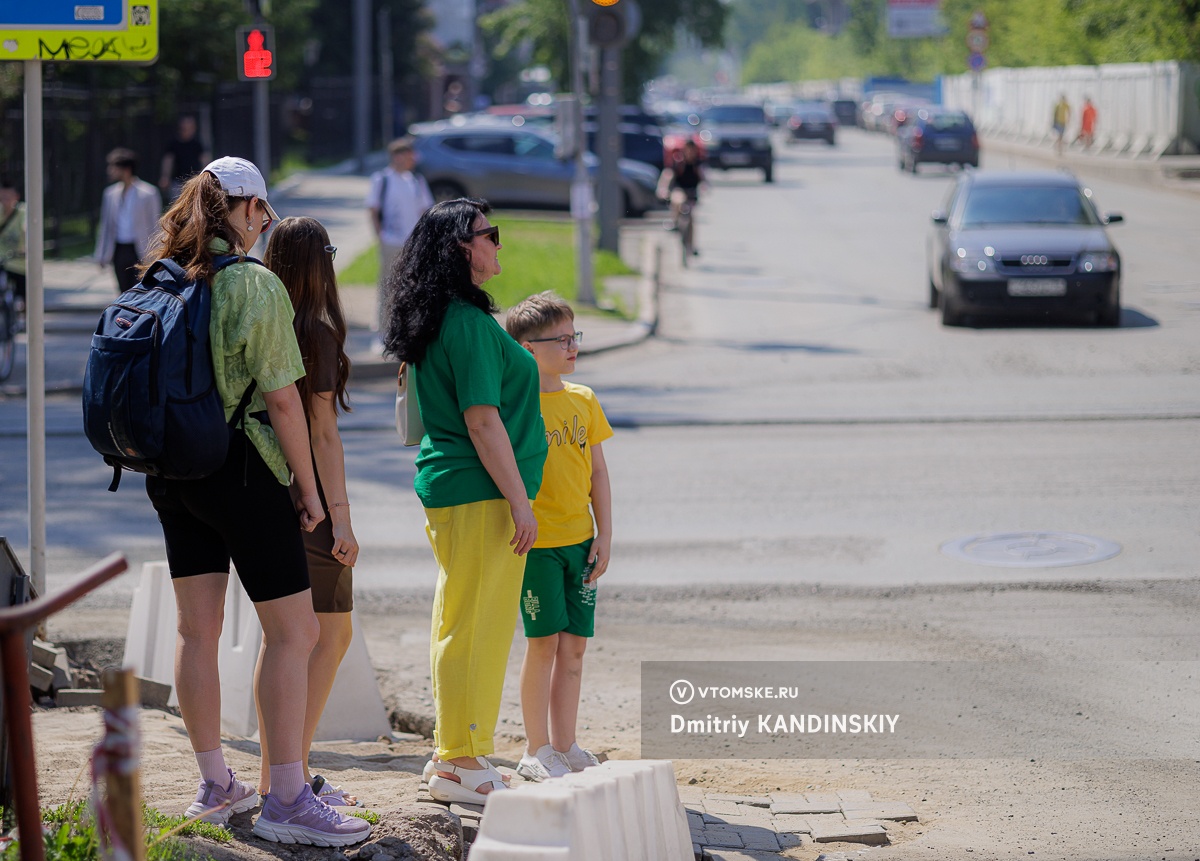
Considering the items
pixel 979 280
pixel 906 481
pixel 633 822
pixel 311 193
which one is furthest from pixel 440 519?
pixel 311 193

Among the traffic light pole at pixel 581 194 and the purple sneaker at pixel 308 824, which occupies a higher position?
the traffic light pole at pixel 581 194

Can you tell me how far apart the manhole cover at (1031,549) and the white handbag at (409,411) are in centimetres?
422

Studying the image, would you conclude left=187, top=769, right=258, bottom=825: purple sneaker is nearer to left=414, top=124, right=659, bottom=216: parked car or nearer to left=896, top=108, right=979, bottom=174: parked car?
left=414, top=124, right=659, bottom=216: parked car

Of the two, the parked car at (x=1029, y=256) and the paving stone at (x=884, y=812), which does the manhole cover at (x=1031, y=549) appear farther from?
the parked car at (x=1029, y=256)

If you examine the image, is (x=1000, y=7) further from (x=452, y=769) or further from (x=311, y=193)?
(x=452, y=769)

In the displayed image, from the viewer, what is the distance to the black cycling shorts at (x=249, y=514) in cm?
396

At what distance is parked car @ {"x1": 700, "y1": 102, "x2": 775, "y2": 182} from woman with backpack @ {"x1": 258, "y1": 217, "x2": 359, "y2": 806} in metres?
38.9

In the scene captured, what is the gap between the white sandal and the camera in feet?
14.5

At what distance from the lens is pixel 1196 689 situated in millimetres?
5910

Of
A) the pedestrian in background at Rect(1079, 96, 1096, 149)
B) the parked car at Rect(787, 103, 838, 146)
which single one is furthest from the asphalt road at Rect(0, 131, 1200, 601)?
the parked car at Rect(787, 103, 838, 146)

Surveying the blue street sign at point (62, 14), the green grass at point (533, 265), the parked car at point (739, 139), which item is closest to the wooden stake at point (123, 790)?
the blue street sign at point (62, 14)

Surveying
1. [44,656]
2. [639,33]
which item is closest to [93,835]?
[44,656]

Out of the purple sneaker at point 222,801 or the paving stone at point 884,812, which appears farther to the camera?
the paving stone at point 884,812

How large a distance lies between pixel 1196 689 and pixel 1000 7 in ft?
238
